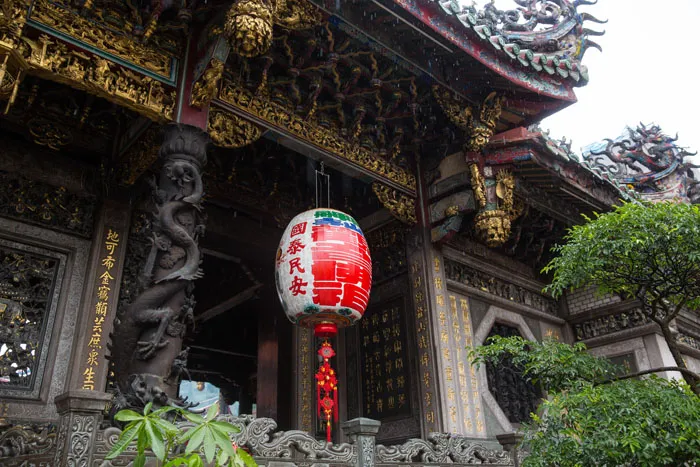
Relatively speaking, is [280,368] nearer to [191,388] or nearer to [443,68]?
[443,68]

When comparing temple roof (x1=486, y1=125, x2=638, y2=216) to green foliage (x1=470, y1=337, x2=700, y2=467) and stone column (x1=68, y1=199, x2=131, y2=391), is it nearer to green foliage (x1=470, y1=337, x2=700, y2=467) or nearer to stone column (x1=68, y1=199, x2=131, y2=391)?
green foliage (x1=470, y1=337, x2=700, y2=467)

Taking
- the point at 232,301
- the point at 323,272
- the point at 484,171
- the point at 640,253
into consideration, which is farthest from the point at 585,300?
the point at 323,272

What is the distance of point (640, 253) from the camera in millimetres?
4477

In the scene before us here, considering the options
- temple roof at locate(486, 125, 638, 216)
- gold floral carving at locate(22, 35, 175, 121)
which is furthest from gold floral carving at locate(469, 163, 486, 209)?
gold floral carving at locate(22, 35, 175, 121)

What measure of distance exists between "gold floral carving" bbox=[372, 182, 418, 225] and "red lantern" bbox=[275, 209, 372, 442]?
1761 mm

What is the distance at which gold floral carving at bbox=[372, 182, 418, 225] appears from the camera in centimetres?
679

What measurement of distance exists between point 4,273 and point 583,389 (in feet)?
16.8

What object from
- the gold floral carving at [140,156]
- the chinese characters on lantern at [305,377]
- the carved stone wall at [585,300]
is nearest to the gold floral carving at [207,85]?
the gold floral carving at [140,156]

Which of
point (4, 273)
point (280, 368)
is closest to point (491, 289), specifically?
point (280, 368)

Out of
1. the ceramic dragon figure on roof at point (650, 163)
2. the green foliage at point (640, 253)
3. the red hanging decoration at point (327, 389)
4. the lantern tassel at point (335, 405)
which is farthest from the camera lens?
the ceramic dragon figure on roof at point (650, 163)

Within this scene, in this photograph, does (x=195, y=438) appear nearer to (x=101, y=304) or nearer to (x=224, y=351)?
(x=101, y=304)

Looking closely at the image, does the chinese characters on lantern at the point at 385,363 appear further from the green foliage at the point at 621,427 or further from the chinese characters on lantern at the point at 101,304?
the chinese characters on lantern at the point at 101,304

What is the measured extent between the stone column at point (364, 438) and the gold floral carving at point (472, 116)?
3.72 metres

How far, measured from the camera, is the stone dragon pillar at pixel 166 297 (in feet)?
13.1
